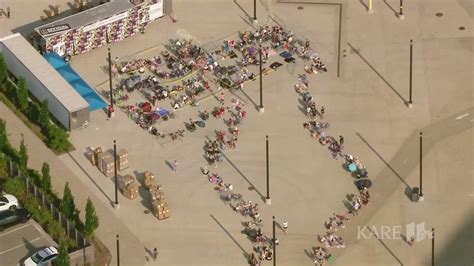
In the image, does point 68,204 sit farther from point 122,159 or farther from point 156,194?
point 122,159

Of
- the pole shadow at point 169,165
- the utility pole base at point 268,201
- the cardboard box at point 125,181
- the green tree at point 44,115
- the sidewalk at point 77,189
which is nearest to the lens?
the sidewalk at point 77,189

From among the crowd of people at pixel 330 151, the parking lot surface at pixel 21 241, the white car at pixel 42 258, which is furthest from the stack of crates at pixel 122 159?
the crowd of people at pixel 330 151

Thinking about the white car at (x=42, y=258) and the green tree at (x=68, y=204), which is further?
the green tree at (x=68, y=204)

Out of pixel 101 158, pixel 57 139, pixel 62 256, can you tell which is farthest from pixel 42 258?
pixel 57 139

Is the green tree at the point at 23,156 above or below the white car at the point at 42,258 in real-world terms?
above

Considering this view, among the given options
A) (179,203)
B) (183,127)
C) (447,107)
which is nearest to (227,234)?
(179,203)

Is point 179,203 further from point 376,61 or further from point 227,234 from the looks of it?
point 376,61

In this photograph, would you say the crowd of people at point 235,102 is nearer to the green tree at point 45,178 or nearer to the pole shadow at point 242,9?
the pole shadow at point 242,9
